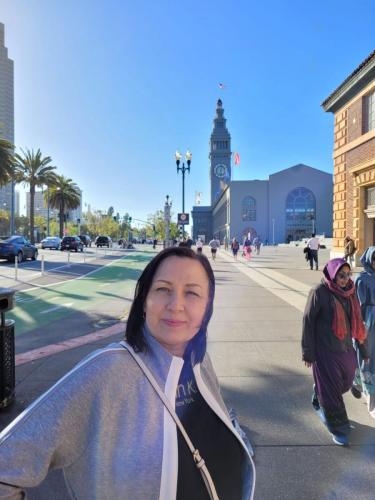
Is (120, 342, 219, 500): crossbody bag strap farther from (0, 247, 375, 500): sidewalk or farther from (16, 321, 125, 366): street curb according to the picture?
(16, 321, 125, 366): street curb

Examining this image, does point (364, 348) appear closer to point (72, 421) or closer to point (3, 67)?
point (72, 421)

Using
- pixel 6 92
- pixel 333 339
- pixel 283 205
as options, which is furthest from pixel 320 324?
pixel 6 92

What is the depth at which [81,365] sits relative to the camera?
4.02 ft

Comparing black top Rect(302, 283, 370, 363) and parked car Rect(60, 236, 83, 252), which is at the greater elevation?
parked car Rect(60, 236, 83, 252)

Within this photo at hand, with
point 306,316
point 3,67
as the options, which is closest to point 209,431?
point 306,316

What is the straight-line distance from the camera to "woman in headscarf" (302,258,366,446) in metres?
3.52

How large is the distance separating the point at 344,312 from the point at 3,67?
117 metres

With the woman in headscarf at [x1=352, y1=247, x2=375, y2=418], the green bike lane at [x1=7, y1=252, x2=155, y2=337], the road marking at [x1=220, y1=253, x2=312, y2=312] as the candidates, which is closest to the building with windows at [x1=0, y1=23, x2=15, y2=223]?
the green bike lane at [x1=7, y1=252, x2=155, y2=337]

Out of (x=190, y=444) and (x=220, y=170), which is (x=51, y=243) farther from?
(x=220, y=170)

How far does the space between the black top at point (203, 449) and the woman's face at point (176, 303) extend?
11cm

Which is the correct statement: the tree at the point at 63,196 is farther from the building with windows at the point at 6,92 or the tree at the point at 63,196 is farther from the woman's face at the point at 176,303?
the woman's face at the point at 176,303

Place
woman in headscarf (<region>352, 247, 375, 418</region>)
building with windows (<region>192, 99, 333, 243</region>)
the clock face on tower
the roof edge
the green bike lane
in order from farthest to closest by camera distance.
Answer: the clock face on tower < building with windows (<region>192, 99, 333, 243</region>) < the roof edge < the green bike lane < woman in headscarf (<region>352, 247, 375, 418</region>)

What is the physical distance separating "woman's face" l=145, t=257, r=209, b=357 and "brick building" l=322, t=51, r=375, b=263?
1755cm

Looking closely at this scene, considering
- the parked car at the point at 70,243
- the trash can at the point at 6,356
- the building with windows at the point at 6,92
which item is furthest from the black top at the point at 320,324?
the building with windows at the point at 6,92
